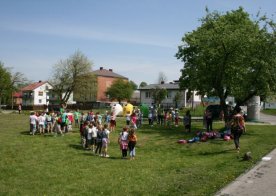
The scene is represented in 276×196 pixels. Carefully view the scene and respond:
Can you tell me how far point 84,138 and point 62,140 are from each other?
284 cm

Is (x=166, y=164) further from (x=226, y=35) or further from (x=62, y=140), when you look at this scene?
(x=226, y=35)

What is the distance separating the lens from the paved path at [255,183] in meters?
10.5

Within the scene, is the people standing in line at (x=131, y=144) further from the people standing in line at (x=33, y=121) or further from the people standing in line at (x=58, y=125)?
the people standing in line at (x=33, y=121)

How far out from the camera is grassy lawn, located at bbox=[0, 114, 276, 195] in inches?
456

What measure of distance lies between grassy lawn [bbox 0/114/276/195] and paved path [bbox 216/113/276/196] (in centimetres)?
36

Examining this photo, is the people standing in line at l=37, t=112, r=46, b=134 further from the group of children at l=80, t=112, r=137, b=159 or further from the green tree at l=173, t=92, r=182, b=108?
the green tree at l=173, t=92, r=182, b=108

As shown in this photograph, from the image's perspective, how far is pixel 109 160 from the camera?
17.2 m

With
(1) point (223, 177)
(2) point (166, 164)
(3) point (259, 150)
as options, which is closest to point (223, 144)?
(3) point (259, 150)

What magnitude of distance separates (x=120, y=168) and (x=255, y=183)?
5.54 metres

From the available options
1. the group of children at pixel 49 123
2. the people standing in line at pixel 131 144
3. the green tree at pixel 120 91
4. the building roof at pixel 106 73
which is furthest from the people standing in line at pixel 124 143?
the building roof at pixel 106 73

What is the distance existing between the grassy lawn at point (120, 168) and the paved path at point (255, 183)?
14.0 inches

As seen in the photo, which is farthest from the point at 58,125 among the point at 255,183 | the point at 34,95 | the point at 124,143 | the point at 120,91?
the point at 34,95

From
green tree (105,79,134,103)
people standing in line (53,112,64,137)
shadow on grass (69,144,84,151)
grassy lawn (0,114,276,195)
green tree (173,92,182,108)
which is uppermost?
green tree (105,79,134,103)

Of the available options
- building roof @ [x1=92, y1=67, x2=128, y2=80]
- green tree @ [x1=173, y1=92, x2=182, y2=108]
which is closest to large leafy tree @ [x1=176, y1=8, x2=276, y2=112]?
green tree @ [x1=173, y1=92, x2=182, y2=108]
